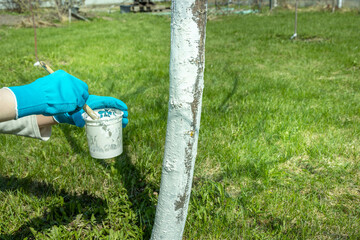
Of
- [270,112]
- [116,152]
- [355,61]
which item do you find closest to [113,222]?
[116,152]

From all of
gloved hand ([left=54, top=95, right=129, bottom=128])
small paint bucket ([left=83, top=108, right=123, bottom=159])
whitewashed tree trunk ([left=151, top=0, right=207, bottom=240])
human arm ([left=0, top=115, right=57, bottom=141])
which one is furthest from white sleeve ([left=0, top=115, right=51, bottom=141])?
whitewashed tree trunk ([left=151, top=0, right=207, bottom=240])

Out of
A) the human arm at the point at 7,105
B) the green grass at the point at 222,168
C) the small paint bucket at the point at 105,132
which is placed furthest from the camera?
the green grass at the point at 222,168


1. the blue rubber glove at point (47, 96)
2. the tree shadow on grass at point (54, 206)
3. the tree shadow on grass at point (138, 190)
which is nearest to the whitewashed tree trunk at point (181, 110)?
the tree shadow on grass at point (138, 190)

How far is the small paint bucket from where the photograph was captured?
73.8 inches

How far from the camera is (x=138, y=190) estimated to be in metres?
2.46

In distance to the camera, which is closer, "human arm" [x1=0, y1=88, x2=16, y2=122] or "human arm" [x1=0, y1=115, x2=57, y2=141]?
"human arm" [x1=0, y1=88, x2=16, y2=122]

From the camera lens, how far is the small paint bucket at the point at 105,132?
187cm

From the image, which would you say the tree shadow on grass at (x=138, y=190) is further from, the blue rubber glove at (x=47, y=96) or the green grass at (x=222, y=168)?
the blue rubber glove at (x=47, y=96)

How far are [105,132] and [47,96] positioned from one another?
574 mm

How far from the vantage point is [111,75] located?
17.8ft

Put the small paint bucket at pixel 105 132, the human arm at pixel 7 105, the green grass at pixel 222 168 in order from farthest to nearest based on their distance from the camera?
the green grass at pixel 222 168, the small paint bucket at pixel 105 132, the human arm at pixel 7 105

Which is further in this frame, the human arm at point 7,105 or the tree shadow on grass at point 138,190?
the tree shadow on grass at point 138,190

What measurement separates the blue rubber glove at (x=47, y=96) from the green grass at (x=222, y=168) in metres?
0.94

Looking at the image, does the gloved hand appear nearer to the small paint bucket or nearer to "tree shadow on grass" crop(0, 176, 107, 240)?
the small paint bucket
